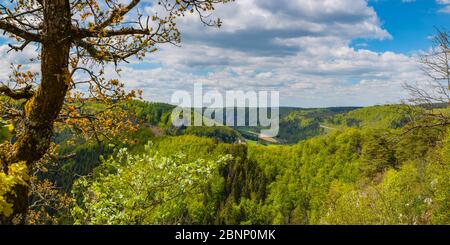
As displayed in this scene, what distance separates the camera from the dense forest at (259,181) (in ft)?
45.5

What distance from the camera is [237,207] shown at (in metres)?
131

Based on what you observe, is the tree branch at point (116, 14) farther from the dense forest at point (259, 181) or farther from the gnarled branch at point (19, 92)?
the dense forest at point (259, 181)

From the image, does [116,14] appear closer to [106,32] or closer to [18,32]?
[106,32]

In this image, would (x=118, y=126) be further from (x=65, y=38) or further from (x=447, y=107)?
(x=447, y=107)

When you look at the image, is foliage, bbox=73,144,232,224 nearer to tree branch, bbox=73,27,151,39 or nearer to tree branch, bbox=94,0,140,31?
tree branch, bbox=73,27,151,39

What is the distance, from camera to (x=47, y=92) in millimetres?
8125

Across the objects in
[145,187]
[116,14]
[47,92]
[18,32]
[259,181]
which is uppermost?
[116,14]

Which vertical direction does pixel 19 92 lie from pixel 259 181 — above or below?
above

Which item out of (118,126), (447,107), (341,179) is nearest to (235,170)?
(341,179)

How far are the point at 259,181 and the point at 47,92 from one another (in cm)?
14314

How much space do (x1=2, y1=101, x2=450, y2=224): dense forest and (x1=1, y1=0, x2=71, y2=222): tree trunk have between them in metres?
1.22

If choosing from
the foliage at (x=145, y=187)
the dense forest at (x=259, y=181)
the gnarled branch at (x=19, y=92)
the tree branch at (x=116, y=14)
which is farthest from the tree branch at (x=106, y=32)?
the foliage at (x=145, y=187)

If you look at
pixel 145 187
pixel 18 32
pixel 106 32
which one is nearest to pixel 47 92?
pixel 18 32

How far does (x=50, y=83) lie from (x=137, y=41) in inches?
82.6
